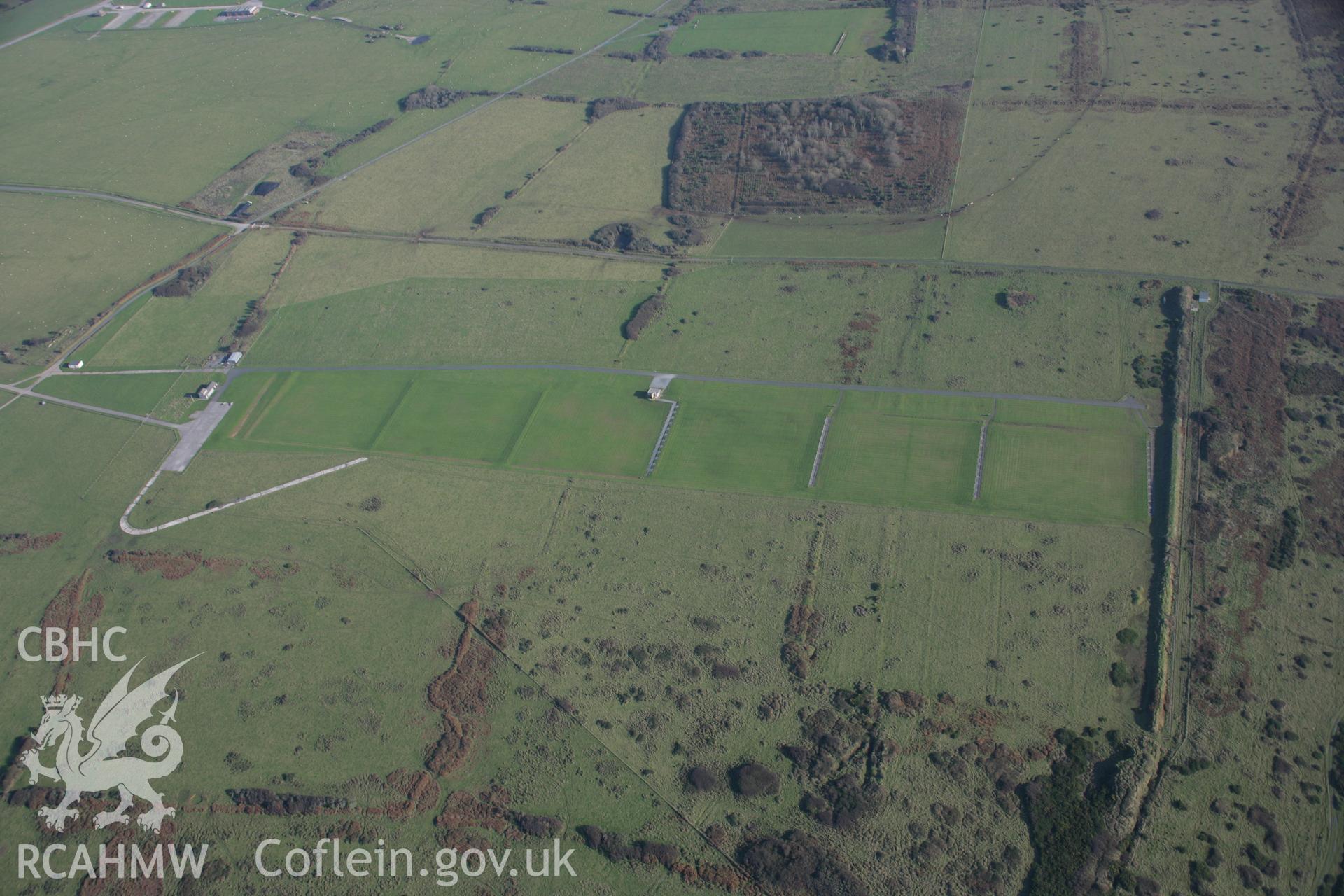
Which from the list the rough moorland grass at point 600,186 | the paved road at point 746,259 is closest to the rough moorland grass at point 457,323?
the paved road at point 746,259

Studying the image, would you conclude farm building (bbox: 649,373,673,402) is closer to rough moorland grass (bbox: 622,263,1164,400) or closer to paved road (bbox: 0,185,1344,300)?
rough moorland grass (bbox: 622,263,1164,400)

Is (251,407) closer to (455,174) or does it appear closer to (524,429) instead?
(524,429)

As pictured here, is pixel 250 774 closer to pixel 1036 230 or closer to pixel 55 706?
pixel 55 706

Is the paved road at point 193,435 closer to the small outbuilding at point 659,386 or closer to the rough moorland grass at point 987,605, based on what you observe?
the small outbuilding at point 659,386

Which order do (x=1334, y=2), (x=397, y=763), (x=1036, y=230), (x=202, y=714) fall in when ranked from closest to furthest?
1. (x=397, y=763)
2. (x=202, y=714)
3. (x=1036, y=230)
4. (x=1334, y=2)

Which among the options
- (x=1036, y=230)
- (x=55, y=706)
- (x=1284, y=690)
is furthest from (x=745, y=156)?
(x=55, y=706)

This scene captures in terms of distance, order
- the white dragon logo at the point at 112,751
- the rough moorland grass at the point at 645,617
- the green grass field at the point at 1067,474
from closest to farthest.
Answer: the white dragon logo at the point at 112,751 → the rough moorland grass at the point at 645,617 → the green grass field at the point at 1067,474

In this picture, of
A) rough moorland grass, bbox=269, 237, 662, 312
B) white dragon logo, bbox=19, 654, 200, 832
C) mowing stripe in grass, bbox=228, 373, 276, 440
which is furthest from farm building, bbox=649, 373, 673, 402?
white dragon logo, bbox=19, 654, 200, 832
